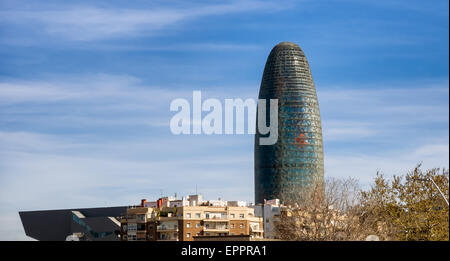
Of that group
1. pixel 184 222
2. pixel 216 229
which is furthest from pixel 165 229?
pixel 216 229

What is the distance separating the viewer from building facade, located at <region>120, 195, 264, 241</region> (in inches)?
5069

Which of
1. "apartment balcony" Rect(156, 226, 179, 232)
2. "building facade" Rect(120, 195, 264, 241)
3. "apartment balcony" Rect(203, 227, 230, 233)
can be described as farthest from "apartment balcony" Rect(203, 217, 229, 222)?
"apartment balcony" Rect(156, 226, 179, 232)

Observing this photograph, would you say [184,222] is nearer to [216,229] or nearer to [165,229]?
[165,229]

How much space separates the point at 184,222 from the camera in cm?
12850

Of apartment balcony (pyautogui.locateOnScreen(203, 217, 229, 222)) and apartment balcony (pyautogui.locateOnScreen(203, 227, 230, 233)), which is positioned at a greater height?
apartment balcony (pyautogui.locateOnScreen(203, 217, 229, 222))

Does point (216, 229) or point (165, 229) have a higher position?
point (216, 229)

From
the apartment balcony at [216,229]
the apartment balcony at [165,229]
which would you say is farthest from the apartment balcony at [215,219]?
the apartment balcony at [165,229]

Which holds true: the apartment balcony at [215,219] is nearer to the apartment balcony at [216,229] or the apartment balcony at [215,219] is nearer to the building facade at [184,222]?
the building facade at [184,222]

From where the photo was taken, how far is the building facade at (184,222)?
12875 centimetres

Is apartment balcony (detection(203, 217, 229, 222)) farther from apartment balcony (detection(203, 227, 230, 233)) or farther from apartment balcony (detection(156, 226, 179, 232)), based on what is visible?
apartment balcony (detection(156, 226, 179, 232))

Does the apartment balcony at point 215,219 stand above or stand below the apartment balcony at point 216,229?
above
